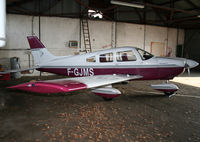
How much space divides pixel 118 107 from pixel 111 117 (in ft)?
2.75

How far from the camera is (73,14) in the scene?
40.0ft

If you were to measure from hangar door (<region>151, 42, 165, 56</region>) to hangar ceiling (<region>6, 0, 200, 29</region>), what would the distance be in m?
2.13

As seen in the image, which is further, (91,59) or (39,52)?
(39,52)

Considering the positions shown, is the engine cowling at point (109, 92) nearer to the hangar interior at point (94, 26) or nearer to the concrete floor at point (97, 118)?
the concrete floor at point (97, 118)

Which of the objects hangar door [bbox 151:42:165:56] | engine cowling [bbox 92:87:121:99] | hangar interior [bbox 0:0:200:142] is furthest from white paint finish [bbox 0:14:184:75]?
engine cowling [bbox 92:87:121:99]

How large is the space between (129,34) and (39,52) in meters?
9.68

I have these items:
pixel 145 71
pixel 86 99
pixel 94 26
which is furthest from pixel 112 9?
pixel 86 99

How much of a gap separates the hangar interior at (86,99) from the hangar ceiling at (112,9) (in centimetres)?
7

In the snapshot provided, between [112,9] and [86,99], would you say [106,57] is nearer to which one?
[86,99]

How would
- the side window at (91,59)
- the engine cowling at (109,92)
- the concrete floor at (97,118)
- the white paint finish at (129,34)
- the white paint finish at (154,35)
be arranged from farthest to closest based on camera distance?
the white paint finish at (154,35) < the white paint finish at (129,34) < the side window at (91,59) < the engine cowling at (109,92) < the concrete floor at (97,118)

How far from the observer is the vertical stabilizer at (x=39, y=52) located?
6.93m

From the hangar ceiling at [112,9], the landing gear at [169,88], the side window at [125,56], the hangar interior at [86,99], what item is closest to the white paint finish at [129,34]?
the hangar interior at [86,99]

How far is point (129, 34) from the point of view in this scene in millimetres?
14367

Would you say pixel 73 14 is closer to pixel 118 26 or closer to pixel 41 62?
pixel 118 26
